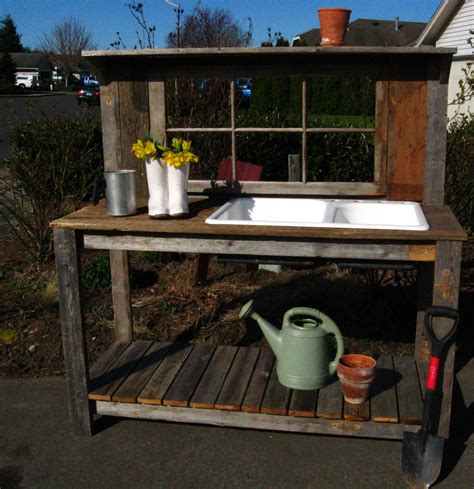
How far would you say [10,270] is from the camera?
18.0 feet

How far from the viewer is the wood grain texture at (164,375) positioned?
309 centimetres

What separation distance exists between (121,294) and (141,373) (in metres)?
0.62

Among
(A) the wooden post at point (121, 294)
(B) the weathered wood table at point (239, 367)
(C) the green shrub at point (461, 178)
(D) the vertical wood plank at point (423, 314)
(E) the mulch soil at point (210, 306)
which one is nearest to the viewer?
(B) the weathered wood table at point (239, 367)

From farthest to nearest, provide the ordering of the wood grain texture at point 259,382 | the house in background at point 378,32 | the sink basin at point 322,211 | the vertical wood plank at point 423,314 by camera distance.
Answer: the house in background at point 378,32 < the vertical wood plank at point 423,314 < the sink basin at point 322,211 < the wood grain texture at point 259,382

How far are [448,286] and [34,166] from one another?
4426 mm

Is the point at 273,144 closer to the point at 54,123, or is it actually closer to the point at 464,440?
the point at 54,123

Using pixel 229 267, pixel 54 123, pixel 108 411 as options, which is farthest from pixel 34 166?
pixel 108 411

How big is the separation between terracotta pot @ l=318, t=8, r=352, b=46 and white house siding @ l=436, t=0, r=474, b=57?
13637 millimetres

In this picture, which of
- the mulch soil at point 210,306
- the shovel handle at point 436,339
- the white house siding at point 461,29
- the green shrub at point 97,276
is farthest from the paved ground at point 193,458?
the white house siding at point 461,29

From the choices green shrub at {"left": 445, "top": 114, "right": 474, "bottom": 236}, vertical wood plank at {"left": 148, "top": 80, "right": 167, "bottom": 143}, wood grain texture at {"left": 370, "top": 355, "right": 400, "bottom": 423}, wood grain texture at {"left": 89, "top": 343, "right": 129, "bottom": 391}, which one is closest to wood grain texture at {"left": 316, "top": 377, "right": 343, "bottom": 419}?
wood grain texture at {"left": 370, "top": 355, "right": 400, "bottom": 423}

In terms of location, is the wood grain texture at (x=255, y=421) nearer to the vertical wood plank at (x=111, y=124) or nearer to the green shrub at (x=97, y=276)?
the vertical wood plank at (x=111, y=124)

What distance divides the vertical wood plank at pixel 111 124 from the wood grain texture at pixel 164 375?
112 cm

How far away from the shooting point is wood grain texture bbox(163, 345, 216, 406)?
3.06 m

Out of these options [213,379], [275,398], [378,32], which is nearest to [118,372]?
[213,379]
